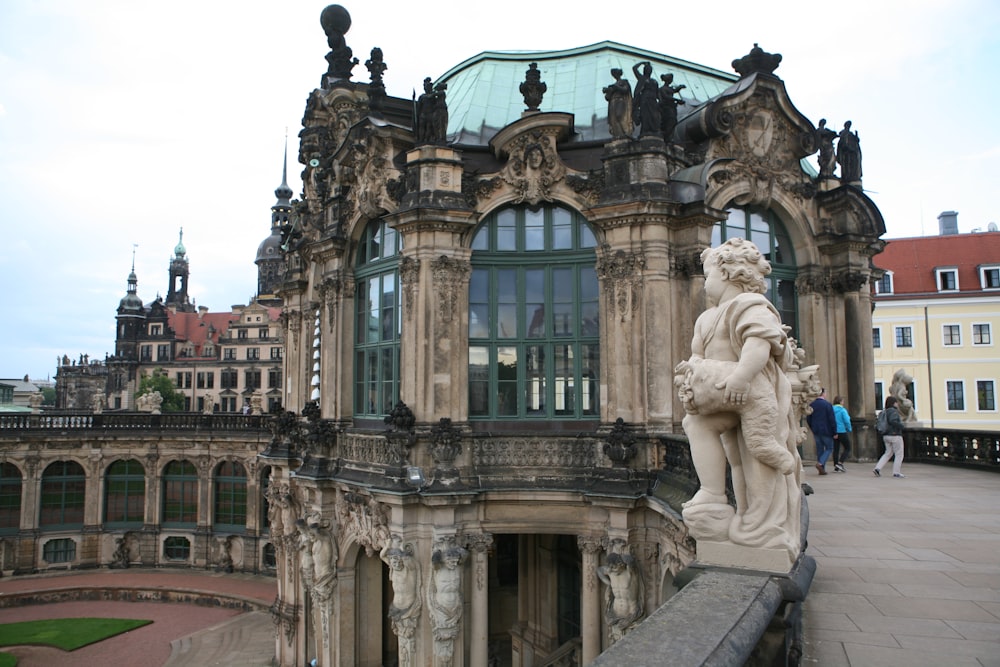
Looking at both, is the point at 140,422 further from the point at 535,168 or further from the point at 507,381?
the point at 535,168

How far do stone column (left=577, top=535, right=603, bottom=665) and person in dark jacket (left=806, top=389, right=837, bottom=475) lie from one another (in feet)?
15.6

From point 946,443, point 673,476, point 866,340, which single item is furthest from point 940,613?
point 946,443

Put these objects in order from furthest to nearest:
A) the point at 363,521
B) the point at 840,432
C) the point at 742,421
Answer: the point at 363,521
the point at 840,432
the point at 742,421

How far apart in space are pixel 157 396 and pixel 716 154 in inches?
1851

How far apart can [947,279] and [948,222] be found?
11.6m

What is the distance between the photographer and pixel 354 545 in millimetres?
16844

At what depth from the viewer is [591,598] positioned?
1403cm

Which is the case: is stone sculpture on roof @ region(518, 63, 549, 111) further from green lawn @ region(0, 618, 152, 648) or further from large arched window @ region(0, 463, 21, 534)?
large arched window @ region(0, 463, 21, 534)

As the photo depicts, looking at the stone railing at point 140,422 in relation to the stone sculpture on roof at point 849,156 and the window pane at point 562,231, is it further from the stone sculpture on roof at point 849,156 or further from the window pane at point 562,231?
the stone sculpture on roof at point 849,156

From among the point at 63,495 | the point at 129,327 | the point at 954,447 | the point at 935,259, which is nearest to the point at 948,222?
the point at 935,259

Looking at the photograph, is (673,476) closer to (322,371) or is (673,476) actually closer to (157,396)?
(322,371)

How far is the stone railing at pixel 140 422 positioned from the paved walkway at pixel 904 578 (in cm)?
3596

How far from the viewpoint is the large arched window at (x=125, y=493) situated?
41.8 m

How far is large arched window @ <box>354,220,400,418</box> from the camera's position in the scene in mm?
16109
